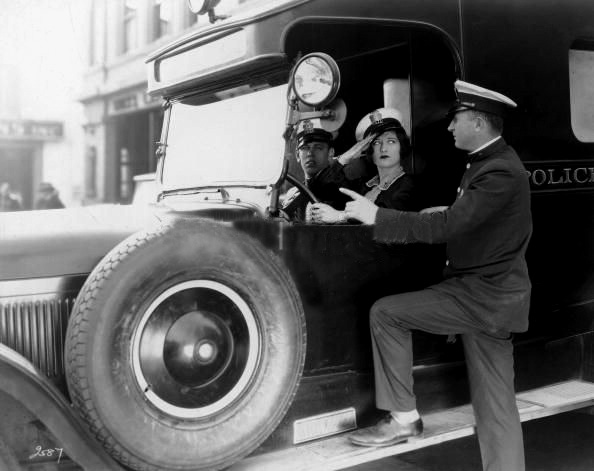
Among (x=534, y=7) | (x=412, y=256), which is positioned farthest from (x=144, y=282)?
(x=534, y=7)

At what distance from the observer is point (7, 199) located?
2.45m

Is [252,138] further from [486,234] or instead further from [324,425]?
[324,425]

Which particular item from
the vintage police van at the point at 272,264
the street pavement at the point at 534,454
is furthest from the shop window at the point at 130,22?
the street pavement at the point at 534,454

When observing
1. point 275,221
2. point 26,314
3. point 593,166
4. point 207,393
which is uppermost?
point 593,166

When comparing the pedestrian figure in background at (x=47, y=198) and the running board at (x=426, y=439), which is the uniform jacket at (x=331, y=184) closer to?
the running board at (x=426, y=439)

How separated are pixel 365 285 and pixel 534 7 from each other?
163 cm

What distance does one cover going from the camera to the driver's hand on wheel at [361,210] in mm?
2693

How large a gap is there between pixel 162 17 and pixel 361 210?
2035 millimetres

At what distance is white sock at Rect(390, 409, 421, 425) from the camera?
2.71 meters

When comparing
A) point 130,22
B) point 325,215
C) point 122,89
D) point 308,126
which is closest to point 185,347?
point 325,215

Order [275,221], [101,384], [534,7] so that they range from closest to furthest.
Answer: [101,384] < [275,221] < [534,7]

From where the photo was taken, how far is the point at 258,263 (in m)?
2.38

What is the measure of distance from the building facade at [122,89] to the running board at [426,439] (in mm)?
1898

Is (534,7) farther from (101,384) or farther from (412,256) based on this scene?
(101,384)
